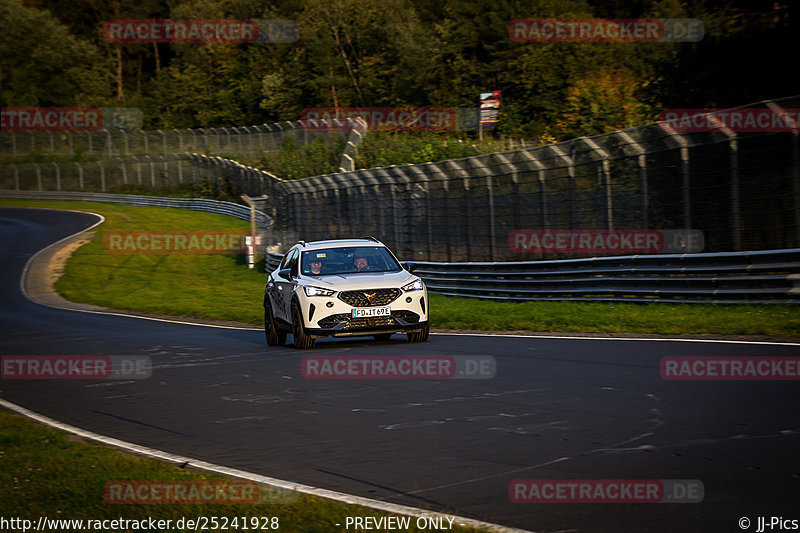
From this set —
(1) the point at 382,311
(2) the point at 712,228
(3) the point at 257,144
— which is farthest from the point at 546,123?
(1) the point at 382,311

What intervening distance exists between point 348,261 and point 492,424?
8.12 m

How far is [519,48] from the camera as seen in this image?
71.7 metres

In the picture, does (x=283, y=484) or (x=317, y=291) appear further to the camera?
(x=317, y=291)

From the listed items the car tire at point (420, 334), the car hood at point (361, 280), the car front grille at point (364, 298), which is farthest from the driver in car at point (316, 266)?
the car tire at point (420, 334)

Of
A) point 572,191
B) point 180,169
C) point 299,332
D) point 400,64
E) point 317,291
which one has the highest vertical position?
point 400,64

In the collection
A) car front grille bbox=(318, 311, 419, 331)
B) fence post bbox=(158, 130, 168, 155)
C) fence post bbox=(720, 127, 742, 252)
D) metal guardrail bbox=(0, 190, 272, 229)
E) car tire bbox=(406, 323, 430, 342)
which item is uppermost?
fence post bbox=(158, 130, 168, 155)

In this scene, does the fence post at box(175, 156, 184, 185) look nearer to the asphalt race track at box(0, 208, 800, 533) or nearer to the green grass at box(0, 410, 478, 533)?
the asphalt race track at box(0, 208, 800, 533)

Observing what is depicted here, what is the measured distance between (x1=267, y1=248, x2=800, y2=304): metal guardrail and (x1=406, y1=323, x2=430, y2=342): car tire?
100cm

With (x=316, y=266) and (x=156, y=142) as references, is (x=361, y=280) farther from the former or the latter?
(x=156, y=142)

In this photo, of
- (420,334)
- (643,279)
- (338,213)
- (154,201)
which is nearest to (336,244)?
(420,334)

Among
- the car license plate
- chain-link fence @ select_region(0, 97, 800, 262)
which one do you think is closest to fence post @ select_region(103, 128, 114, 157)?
chain-link fence @ select_region(0, 97, 800, 262)

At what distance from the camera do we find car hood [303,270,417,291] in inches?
603

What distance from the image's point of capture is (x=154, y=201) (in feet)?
246

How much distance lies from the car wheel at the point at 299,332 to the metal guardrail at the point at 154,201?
31.9 m
